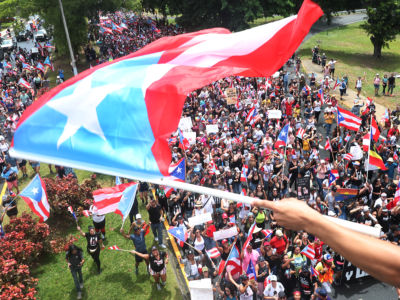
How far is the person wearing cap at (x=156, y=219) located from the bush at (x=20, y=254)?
3.62 metres

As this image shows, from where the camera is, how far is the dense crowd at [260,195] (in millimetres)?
10406

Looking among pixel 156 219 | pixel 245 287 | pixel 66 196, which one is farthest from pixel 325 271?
pixel 66 196

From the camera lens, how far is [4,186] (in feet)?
60.0

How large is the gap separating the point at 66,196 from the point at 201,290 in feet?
24.7

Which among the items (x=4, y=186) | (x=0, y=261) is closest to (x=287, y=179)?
(x=0, y=261)

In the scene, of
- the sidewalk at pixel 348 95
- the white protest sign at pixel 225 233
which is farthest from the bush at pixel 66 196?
the sidewalk at pixel 348 95

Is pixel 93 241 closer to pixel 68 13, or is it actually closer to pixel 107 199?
pixel 107 199

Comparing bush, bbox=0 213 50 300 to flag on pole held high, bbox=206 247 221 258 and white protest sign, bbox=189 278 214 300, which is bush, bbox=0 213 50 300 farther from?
flag on pole held high, bbox=206 247 221 258

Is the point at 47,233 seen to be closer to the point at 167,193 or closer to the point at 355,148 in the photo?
the point at 167,193

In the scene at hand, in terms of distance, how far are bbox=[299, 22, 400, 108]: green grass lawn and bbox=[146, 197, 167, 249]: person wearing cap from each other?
837 inches

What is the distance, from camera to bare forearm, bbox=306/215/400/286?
1952 millimetres

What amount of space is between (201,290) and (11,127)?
61.0 feet

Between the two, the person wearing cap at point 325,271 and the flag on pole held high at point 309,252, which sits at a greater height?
the flag on pole held high at point 309,252

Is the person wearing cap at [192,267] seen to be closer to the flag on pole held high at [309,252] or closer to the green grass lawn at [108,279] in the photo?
the green grass lawn at [108,279]
